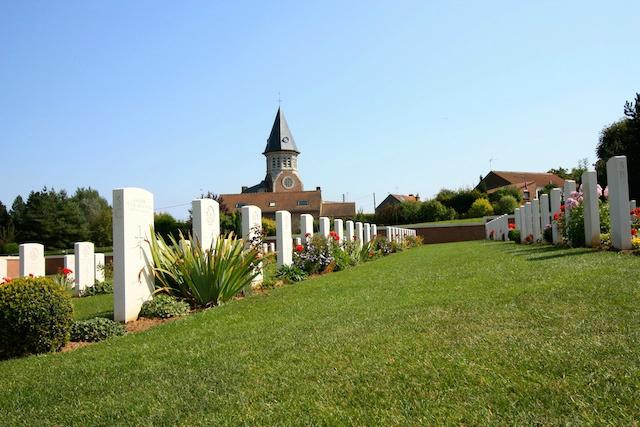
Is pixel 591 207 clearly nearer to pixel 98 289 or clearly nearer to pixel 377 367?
pixel 377 367

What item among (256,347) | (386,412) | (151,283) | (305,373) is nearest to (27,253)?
(151,283)

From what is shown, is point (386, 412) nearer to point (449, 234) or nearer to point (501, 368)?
point (501, 368)

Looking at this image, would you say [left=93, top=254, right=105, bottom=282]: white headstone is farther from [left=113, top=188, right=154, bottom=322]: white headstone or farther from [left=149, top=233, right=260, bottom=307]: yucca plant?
[left=113, top=188, right=154, bottom=322]: white headstone

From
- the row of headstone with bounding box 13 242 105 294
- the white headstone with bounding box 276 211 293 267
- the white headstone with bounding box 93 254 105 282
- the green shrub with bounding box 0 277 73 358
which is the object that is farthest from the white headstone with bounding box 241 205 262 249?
the white headstone with bounding box 93 254 105 282

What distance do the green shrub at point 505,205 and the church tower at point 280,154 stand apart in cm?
4899

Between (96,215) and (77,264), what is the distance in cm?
5821

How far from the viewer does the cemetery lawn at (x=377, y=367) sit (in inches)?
123

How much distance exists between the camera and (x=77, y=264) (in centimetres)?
1498

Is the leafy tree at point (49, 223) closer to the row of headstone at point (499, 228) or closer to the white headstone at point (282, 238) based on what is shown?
the row of headstone at point (499, 228)

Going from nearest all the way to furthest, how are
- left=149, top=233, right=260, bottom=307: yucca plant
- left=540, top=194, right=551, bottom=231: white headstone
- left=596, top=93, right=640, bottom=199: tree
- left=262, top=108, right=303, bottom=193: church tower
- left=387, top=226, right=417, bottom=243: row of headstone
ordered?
left=149, top=233, right=260, bottom=307: yucca plant → left=540, top=194, right=551, bottom=231: white headstone → left=387, top=226, right=417, bottom=243: row of headstone → left=596, top=93, right=640, bottom=199: tree → left=262, top=108, right=303, bottom=193: church tower

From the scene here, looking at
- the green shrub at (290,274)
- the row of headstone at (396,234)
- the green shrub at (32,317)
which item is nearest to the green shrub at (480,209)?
the row of headstone at (396,234)

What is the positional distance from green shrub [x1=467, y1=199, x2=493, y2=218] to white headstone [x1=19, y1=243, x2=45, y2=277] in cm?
5044

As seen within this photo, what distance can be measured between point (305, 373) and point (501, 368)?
131 centimetres

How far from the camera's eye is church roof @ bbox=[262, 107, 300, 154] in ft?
342
